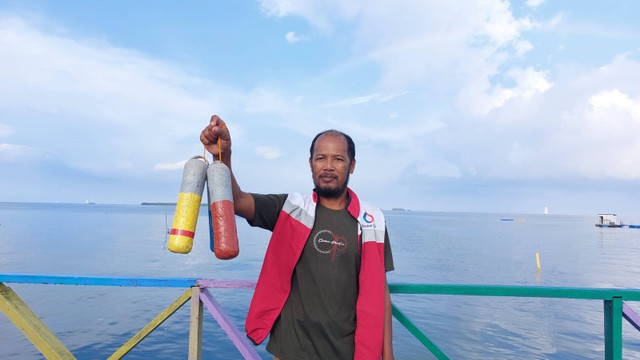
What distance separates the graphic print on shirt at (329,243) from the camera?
8.05ft

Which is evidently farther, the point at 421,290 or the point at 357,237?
the point at 421,290

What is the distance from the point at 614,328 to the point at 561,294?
1.64 ft

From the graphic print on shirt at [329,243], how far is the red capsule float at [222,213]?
50 cm

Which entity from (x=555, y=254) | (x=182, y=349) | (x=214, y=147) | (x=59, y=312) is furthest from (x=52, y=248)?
(x=555, y=254)

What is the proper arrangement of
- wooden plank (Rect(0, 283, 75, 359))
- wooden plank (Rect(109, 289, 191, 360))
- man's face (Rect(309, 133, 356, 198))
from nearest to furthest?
man's face (Rect(309, 133, 356, 198))
wooden plank (Rect(0, 283, 75, 359))
wooden plank (Rect(109, 289, 191, 360))

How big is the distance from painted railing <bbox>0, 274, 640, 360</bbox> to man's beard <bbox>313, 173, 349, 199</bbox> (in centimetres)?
105

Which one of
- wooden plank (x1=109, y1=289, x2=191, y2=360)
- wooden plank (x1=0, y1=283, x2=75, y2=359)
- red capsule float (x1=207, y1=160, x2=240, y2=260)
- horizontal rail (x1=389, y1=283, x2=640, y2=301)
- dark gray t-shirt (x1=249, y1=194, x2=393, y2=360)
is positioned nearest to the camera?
red capsule float (x1=207, y1=160, x2=240, y2=260)

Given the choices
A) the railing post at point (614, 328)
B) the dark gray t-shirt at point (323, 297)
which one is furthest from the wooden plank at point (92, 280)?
the railing post at point (614, 328)

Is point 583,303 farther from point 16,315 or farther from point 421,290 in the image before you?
point 16,315

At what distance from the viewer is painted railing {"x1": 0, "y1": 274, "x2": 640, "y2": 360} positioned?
3.14 metres

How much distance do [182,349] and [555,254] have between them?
149ft

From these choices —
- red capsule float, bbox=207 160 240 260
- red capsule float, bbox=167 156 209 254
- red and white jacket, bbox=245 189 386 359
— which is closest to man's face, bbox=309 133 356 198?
red and white jacket, bbox=245 189 386 359

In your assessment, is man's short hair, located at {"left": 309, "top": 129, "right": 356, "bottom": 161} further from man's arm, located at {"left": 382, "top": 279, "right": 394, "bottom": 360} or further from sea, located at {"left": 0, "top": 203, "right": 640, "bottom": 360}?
sea, located at {"left": 0, "top": 203, "right": 640, "bottom": 360}

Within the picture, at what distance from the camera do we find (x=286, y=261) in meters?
2.47
